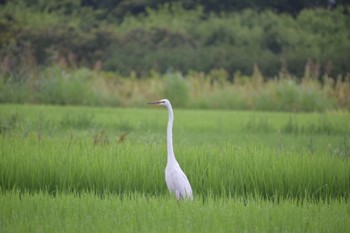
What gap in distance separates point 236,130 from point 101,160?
257 inches

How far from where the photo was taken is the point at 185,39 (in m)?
28.9

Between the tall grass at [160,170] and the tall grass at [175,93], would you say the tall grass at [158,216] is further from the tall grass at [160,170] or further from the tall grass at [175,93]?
the tall grass at [175,93]

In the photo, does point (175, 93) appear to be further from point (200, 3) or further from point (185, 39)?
point (200, 3)

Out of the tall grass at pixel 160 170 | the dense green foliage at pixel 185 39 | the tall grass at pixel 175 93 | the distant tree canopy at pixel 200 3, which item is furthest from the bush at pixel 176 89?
the distant tree canopy at pixel 200 3

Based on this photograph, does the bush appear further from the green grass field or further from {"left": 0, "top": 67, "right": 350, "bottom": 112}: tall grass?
the green grass field

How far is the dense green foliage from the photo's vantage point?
90.1ft

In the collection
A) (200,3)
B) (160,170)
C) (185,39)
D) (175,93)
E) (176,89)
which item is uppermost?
(200,3)

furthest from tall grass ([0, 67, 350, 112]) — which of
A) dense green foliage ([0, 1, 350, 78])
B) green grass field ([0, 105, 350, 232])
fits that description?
dense green foliage ([0, 1, 350, 78])

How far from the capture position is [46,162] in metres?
6.76

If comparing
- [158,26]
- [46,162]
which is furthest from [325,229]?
[158,26]

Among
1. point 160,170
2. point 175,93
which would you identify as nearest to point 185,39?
point 175,93

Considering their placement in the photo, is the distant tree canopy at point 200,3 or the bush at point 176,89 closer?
the bush at point 176,89

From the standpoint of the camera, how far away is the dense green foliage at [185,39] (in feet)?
90.1

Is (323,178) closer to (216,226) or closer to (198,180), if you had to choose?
(198,180)
